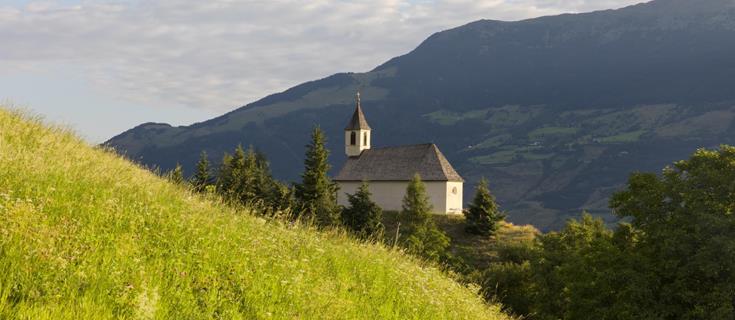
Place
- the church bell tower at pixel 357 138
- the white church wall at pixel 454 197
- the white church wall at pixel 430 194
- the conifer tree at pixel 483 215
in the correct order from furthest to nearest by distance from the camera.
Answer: the church bell tower at pixel 357 138 → the white church wall at pixel 454 197 → the white church wall at pixel 430 194 → the conifer tree at pixel 483 215

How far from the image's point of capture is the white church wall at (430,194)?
80250 millimetres

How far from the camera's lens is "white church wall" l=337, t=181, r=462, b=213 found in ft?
263

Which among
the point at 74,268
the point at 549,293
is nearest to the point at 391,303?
the point at 74,268

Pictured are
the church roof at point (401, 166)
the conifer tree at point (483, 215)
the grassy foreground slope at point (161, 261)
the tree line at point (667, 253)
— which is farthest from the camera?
the church roof at point (401, 166)

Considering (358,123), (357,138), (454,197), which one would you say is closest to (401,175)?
(454,197)

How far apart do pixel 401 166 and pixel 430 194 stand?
17.1 ft

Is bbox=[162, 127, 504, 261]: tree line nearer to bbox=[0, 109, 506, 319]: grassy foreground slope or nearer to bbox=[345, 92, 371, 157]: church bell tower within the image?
bbox=[345, 92, 371, 157]: church bell tower

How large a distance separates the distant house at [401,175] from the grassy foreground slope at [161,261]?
6800 centimetres

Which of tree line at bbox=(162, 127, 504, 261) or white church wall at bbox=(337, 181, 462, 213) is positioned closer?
tree line at bbox=(162, 127, 504, 261)

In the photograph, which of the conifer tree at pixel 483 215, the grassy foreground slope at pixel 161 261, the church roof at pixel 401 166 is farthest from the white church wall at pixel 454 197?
the grassy foreground slope at pixel 161 261

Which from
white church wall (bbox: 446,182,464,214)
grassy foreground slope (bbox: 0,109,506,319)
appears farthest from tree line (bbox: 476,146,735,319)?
white church wall (bbox: 446,182,464,214)

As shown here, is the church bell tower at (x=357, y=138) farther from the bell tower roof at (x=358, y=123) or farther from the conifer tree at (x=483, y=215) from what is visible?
the conifer tree at (x=483, y=215)

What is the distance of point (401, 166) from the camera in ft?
273

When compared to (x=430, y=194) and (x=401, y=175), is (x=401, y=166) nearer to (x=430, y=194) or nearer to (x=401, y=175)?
(x=401, y=175)
